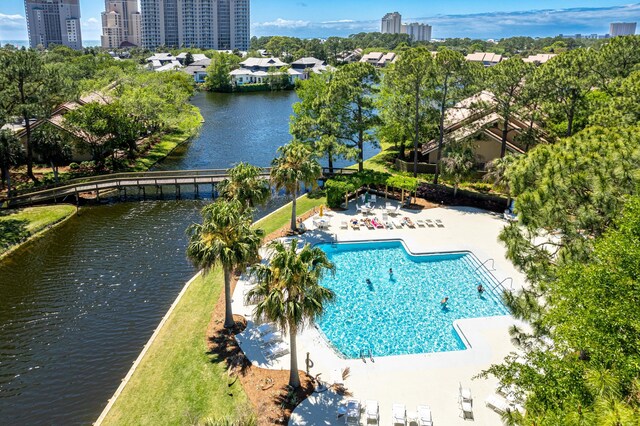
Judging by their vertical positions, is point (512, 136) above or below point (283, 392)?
above

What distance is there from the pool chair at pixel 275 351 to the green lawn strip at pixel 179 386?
2.11 metres

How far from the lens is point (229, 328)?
23.8 m

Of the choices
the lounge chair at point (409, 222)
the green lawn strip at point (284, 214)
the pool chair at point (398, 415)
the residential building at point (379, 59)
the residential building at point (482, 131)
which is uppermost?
the residential building at point (379, 59)

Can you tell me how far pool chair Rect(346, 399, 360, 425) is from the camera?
57.7 ft

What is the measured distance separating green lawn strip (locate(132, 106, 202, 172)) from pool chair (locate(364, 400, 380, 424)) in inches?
1622

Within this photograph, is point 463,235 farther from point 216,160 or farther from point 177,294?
point 216,160

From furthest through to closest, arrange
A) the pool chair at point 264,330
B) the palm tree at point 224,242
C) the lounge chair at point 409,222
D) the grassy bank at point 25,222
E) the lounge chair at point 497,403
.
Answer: the lounge chair at point 409,222
the grassy bank at point 25,222
the pool chair at point 264,330
the palm tree at point 224,242
the lounge chair at point 497,403

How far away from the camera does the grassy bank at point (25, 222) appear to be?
33875 mm

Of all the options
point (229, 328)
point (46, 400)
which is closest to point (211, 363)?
point (229, 328)

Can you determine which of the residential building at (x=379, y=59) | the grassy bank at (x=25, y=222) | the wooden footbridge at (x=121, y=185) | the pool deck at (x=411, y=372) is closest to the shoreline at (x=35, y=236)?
the grassy bank at (x=25, y=222)

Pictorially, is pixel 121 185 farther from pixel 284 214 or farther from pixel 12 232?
pixel 284 214

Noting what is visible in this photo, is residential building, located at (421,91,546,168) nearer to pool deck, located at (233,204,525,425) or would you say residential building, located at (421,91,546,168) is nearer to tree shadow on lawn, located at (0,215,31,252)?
pool deck, located at (233,204,525,425)

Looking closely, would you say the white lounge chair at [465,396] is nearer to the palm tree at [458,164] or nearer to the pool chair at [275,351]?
the pool chair at [275,351]

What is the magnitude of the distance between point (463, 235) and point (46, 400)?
27.0 m
